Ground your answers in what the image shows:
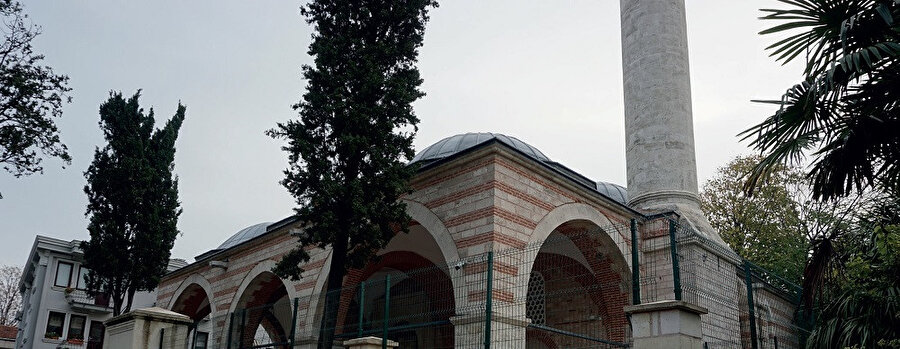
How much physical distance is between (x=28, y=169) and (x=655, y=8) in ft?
39.9

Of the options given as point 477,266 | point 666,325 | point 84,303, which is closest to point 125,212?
point 477,266

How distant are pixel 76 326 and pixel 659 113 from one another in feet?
83.1

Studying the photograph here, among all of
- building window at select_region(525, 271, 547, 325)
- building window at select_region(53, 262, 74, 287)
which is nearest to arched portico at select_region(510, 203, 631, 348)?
building window at select_region(525, 271, 547, 325)

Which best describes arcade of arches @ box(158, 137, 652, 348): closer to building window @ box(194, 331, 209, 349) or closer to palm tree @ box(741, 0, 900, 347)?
building window @ box(194, 331, 209, 349)

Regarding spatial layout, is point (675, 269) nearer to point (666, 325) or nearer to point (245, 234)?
point (666, 325)

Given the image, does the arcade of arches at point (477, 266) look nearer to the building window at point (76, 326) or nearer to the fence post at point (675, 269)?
the fence post at point (675, 269)

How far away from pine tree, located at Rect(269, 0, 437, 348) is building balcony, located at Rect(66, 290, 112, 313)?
21.4 m

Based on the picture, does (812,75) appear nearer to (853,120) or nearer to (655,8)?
(853,120)

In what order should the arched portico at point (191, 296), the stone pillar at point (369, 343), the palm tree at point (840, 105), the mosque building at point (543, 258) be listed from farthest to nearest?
the arched portico at point (191, 296)
the stone pillar at point (369, 343)
the mosque building at point (543, 258)
the palm tree at point (840, 105)

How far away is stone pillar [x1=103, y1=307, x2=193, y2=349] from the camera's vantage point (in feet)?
36.0

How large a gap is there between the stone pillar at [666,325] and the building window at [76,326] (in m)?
28.2

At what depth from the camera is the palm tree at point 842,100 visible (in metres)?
5.95

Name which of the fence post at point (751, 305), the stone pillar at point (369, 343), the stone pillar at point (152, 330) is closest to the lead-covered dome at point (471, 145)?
the stone pillar at point (152, 330)

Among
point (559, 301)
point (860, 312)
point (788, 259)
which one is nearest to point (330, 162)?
point (559, 301)
